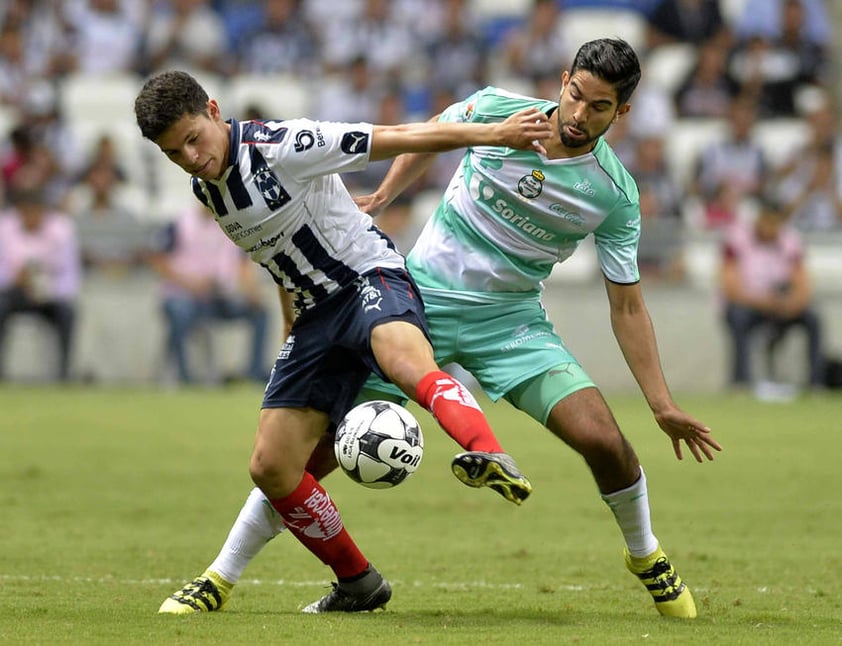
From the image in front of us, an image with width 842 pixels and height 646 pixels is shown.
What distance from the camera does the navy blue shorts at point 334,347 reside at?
6164mm

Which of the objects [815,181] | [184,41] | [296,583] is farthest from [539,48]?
[296,583]

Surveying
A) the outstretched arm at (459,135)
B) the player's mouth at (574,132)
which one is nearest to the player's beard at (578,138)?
the player's mouth at (574,132)

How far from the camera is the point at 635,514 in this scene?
6426 millimetres

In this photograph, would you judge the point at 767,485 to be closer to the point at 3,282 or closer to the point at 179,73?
the point at 179,73

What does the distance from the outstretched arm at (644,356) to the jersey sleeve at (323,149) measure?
131 cm

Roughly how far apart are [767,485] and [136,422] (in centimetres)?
597

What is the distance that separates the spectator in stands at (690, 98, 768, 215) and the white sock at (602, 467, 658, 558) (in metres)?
12.4

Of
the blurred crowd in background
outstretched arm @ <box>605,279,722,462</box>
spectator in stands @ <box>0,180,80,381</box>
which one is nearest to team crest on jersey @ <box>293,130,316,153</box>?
outstretched arm @ <box>605,279,722,462</box>

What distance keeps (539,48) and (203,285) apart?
567 centimetres

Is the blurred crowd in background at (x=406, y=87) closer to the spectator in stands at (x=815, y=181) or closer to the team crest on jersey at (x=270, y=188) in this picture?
the spectator in stands at (x=815, y=181)

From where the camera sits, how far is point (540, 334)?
673 cm

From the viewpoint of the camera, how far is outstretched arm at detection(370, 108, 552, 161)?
5.73 m

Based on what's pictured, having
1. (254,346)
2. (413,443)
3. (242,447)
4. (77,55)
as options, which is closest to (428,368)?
(413,443)

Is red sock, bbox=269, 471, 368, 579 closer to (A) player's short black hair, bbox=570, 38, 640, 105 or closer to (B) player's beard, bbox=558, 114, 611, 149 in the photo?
(B) player's beard, bbox=558, 114, 611, 149
